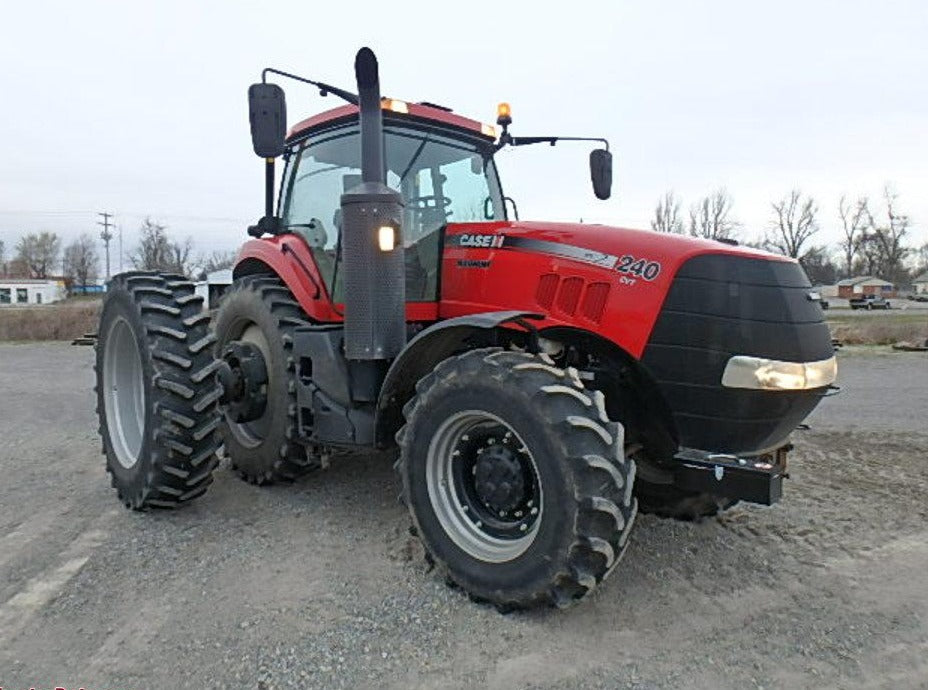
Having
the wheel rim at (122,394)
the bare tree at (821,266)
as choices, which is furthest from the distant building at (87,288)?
the wheel rim at (122,394)

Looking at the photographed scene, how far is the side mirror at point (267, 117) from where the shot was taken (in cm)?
377

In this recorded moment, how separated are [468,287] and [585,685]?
2170mm

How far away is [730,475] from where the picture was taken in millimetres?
2959

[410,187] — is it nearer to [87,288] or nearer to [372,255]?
[372,255]

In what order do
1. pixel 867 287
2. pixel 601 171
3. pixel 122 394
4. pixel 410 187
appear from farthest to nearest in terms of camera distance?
pixel 867 287
pixel 601 171
pixel 122 394
pixel 410 187

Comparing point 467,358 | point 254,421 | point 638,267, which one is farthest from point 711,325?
point 254,421

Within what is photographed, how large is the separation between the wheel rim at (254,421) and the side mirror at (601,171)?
256 cm

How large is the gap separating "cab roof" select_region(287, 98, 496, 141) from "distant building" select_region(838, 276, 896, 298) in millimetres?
80713

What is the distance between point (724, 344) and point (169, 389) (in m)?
2.96

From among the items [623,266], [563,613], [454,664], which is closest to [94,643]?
[454,664]

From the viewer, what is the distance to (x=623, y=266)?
3266 mm

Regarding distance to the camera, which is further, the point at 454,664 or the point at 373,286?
the point at 373,286

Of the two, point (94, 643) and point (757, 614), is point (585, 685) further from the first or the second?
point (94, 643)

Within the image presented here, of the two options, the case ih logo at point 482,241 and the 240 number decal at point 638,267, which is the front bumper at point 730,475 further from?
the case ih logo at point 482,241
